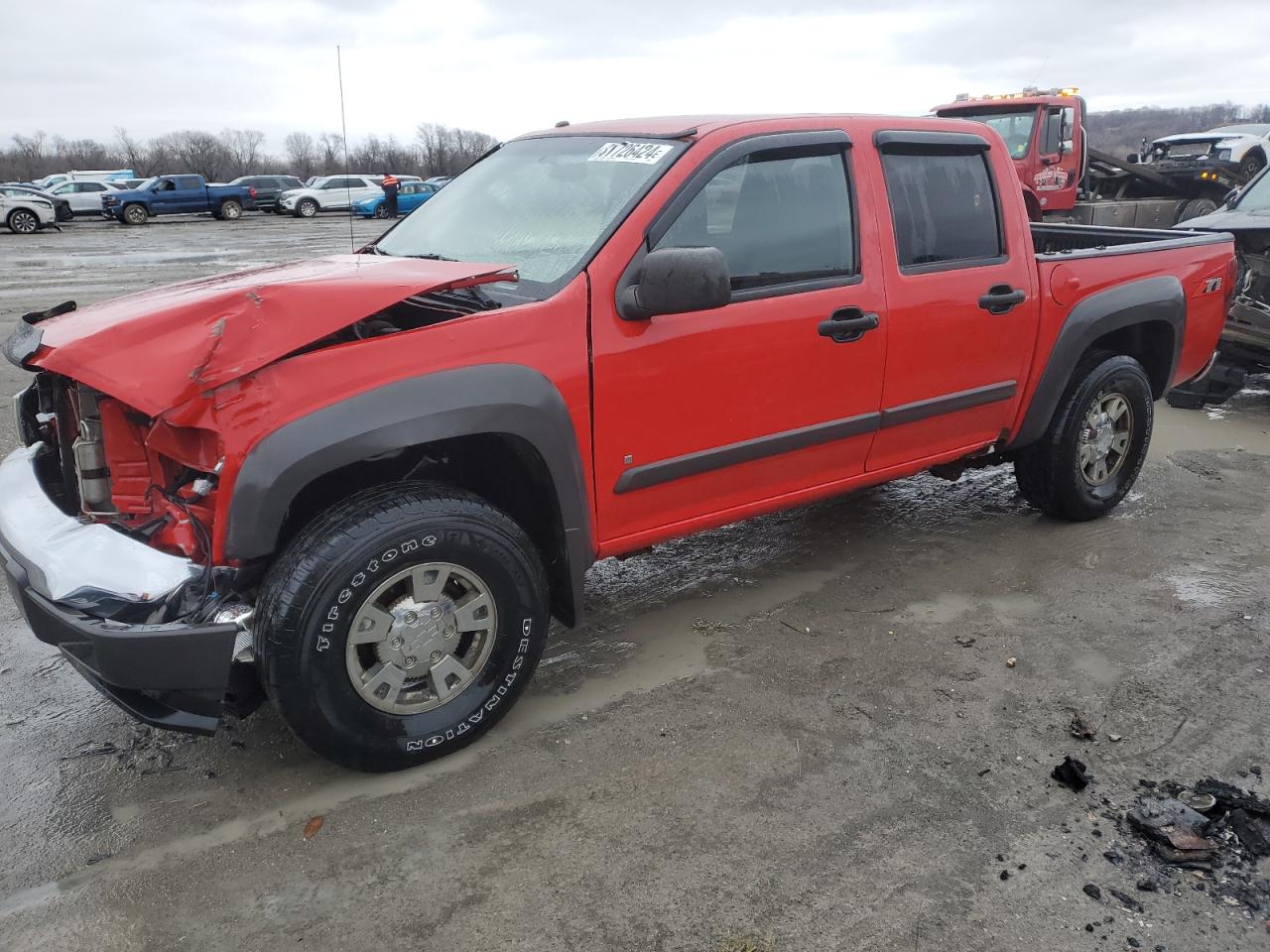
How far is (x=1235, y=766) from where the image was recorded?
116 inches

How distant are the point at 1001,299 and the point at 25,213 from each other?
29.4 m

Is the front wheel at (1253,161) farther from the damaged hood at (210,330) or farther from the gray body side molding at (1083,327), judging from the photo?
the damaged hood at (210,330)

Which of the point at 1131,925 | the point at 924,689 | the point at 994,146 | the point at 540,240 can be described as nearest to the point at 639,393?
the point at 540,240

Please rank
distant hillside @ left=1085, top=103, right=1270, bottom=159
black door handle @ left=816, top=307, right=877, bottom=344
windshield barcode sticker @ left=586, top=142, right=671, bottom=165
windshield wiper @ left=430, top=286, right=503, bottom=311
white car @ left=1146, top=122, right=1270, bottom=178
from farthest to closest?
→ 1. distant hillside @ left=1085, top=103, right=1270, bottom=159
2. white car @ left=1146, top=122, right=1270, bottom=178
3. black door handle @ left=816, top=307, right=877, bottom=344
4. windshield barcode sticker @ left=586, top=142, right=671, bottom=165
5. windshield wiper @ left=430, top=286, right=503, bottom=311

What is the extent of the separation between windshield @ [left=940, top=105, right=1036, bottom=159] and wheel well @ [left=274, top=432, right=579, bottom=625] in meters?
12.2

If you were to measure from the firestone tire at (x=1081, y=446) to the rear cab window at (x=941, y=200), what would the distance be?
884 mm

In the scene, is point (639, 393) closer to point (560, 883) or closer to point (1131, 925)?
point (560, 883)

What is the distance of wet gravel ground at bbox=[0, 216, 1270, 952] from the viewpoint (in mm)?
2393

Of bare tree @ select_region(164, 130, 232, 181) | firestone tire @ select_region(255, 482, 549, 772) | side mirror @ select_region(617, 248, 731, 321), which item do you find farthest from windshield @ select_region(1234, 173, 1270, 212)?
bare tree @ select_region(164, 130, 232, 181)

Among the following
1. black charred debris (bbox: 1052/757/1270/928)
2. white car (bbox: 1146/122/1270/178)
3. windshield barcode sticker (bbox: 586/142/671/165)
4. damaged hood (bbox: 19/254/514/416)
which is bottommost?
black charred debris (bbox: 1052/757/1270/928)

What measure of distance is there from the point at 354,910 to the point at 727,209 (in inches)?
93.8

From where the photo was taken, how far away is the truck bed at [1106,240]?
4.56 m

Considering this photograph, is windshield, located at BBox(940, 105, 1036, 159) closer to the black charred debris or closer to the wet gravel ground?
the wet gravel ground

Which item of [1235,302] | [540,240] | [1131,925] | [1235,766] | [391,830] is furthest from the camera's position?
[1235,302]
